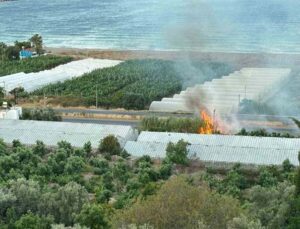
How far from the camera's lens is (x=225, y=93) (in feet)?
122

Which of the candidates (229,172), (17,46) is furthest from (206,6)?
(229,172)

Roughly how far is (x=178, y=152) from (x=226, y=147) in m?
2.27

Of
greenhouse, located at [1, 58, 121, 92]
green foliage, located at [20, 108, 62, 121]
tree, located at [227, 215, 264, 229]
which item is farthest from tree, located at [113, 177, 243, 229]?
greenhouse, located at [1, 58, 121, 92]

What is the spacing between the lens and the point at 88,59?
181 feet

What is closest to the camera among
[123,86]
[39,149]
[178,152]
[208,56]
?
[178,152]

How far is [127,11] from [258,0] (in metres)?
37.0

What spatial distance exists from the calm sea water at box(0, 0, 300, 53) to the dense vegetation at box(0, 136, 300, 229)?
20.1 metres

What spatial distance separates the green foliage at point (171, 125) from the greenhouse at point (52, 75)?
14.1 meters

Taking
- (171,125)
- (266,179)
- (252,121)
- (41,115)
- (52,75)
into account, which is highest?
(52,75)

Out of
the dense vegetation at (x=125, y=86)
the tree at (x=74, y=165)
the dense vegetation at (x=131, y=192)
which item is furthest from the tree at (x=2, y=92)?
the tree at (x=74, y=165)

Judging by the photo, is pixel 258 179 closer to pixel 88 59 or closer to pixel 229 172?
pixel 229 172

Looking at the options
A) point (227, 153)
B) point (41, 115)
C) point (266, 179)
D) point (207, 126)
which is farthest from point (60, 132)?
point (266, 179)

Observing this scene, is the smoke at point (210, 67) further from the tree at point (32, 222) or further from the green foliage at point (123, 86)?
the tree at point (32, 222)

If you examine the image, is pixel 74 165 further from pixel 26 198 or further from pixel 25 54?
pixel 25 54
